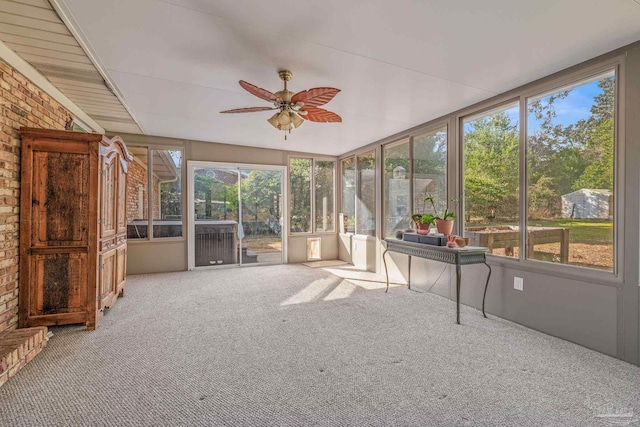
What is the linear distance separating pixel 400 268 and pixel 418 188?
4.32 feet

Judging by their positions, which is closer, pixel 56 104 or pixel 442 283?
pixel 56 104

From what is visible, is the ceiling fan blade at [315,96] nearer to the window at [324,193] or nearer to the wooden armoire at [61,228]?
the wooden armoire at [61,228]

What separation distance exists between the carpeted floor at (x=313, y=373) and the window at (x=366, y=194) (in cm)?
254

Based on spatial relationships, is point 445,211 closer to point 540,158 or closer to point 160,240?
point 540,158

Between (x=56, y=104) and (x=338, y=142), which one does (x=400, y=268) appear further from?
(x=56, y=104)

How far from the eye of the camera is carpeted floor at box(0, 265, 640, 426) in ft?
5.74

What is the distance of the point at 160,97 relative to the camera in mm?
3582

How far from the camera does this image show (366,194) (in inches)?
236

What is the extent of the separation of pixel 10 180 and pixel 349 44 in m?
3.03

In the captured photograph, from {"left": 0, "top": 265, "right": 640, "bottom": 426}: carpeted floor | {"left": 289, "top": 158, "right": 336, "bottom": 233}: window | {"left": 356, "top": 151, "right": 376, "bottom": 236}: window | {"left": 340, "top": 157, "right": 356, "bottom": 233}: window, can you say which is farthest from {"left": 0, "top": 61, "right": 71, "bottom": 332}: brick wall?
{"left": 340, "top": 157, "right": 356, "bottom": 233}: window

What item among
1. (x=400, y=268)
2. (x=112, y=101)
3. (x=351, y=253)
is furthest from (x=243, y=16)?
(x=351, y=253)

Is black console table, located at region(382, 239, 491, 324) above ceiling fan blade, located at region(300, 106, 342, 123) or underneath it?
underneath

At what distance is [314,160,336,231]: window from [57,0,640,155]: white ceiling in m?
3.10

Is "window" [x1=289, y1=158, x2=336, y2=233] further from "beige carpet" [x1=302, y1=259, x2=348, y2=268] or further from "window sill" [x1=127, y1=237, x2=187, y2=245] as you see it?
"window sill" [x1=127, y1=237, x2=187, y2=245]
